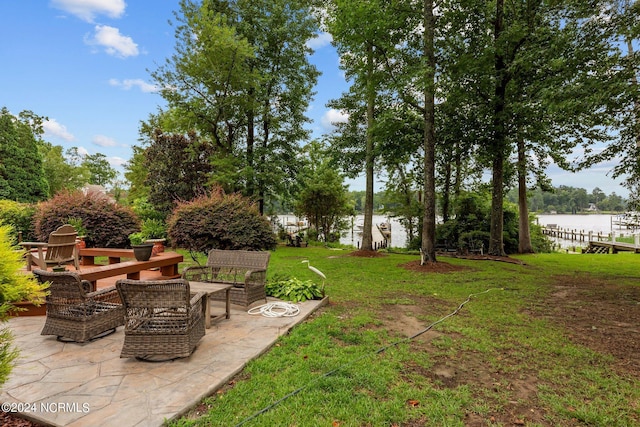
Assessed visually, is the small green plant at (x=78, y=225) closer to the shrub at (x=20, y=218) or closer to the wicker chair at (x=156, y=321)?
the shrub at (x=20, y=218)

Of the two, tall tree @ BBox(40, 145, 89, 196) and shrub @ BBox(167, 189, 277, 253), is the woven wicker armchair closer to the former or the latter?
shrub @ BBox(167, 189, 277, 253)

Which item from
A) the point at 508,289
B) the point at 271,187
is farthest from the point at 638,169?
the point at 271,187

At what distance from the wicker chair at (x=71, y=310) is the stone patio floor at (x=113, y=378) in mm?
127

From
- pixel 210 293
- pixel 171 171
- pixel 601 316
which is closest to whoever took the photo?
pixel 210 293

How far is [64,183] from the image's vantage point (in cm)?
2822

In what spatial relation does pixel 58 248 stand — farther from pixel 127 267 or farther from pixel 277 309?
pixel 277 309

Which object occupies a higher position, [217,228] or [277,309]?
[217,228]

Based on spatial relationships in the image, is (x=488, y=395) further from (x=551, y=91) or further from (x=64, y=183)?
(x=64, y=183)

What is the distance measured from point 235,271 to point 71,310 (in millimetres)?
2369

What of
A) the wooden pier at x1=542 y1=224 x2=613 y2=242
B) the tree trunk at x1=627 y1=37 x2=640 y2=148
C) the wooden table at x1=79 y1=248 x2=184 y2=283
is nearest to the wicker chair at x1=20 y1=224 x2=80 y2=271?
the wooden table at x1=79 y1=248 x2=184 y2=283

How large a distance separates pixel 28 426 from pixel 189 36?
1446 cm

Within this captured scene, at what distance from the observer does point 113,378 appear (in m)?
2.75

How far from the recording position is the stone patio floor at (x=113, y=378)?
226 cm

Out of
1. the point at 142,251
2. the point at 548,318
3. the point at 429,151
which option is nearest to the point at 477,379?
the point at 548,318
